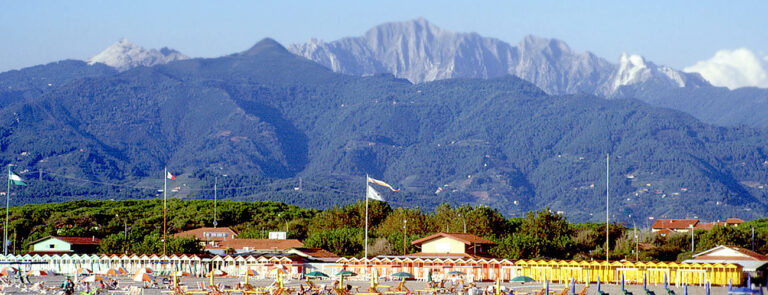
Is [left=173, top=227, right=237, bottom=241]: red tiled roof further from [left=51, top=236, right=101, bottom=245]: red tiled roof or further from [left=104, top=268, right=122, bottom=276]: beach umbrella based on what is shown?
[left=104, top=268, right=122, bottom=276]: beach umbrella

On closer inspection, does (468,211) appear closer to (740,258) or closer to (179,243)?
(179,243)

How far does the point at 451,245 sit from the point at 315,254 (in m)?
12.9

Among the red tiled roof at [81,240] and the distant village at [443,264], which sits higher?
the red tiled roof at [81,240]

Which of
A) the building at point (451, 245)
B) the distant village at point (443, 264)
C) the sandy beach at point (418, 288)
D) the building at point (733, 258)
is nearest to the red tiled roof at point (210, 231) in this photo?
the distant village at point (443, 264)

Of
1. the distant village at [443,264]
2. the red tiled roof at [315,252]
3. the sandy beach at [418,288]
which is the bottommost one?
the sandy beach at [418,288]

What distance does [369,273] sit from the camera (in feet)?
330

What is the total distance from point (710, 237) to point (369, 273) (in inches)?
1968

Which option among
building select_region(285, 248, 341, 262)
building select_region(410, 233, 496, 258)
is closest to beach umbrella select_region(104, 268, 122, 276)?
building select_region(285, 248, 341, 262)

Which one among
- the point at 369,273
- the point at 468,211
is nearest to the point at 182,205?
the point at 468,211

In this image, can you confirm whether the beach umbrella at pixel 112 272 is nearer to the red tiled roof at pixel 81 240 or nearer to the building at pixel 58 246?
the building at pixel 58 246

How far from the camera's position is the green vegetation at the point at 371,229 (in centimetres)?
12494

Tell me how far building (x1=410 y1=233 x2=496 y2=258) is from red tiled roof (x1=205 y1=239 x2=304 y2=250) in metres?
15.7

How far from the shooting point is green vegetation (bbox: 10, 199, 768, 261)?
410 ft

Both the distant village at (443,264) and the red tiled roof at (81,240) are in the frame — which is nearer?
the distant village at (443,264)
